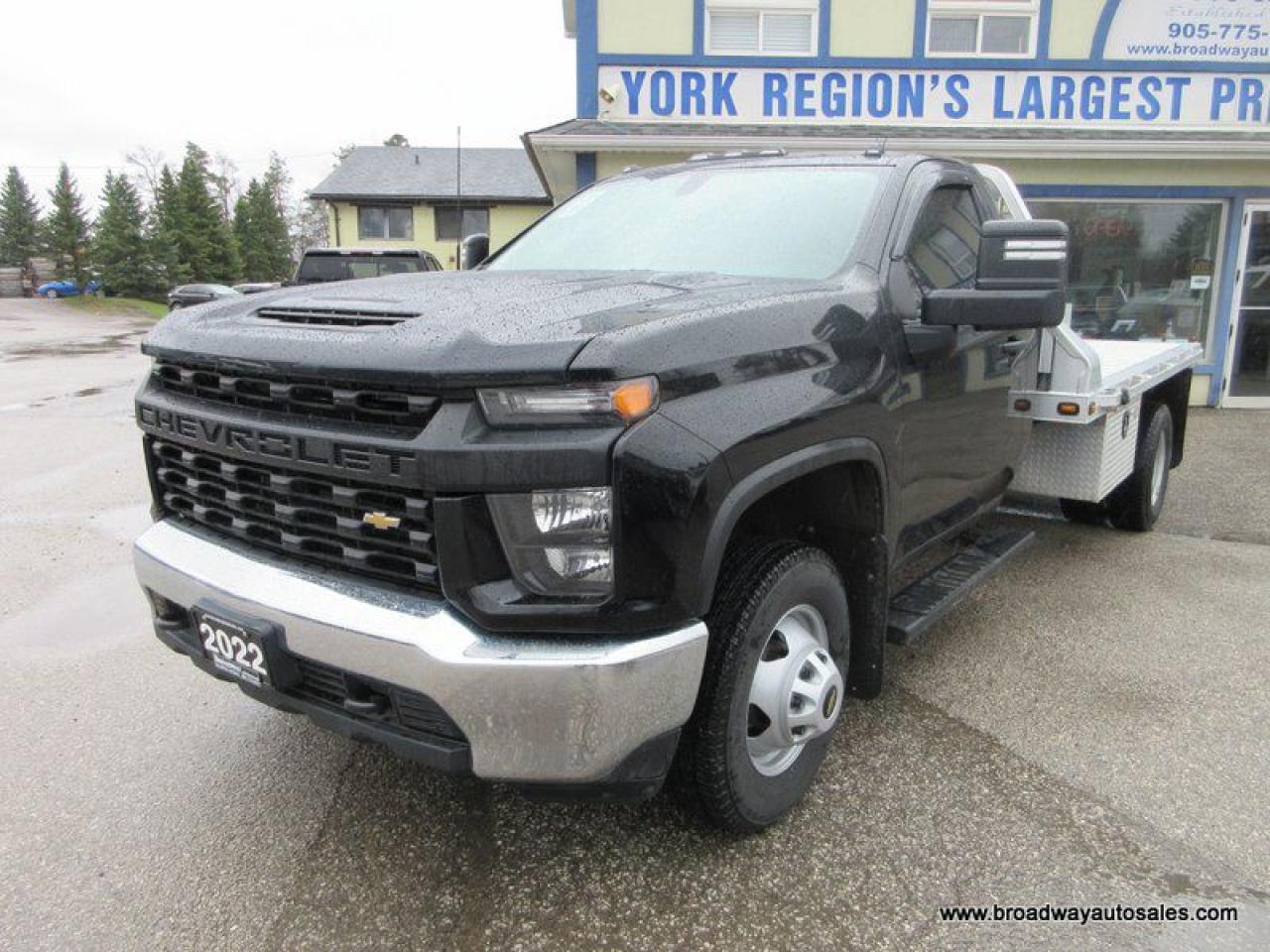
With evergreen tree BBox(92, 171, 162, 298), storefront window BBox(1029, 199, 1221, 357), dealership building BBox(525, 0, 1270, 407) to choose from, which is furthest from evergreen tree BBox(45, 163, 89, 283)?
storefront window BBox(1029, 199, 1221, 357)

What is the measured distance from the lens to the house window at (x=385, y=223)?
38781 mm

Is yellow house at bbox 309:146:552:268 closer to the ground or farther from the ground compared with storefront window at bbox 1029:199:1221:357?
farther from the ground

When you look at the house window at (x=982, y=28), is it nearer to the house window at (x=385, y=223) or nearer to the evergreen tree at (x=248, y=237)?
the house window at (x=385, y=223)

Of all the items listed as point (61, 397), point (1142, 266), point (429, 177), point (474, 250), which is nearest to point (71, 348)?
point (61, 397)

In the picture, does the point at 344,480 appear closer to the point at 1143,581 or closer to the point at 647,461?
the point at 647,461

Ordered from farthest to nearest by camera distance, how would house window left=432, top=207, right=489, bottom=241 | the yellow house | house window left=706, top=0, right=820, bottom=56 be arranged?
house window left=432, top=207, right=489, bottom=241 → the yellow house → house window left=706, top=0, right=820, bottom=56

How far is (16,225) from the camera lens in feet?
183

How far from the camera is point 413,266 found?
12508mm

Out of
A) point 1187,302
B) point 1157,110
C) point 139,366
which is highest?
point 1157,110

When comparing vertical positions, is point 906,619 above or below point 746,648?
below

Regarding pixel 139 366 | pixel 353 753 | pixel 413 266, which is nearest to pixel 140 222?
pixel 139 366

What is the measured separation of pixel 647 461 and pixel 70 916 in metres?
1.84

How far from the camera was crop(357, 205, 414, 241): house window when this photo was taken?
38.8 m

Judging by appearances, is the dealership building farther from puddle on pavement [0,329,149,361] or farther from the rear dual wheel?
puddle on pavement [0,329,149,361]
